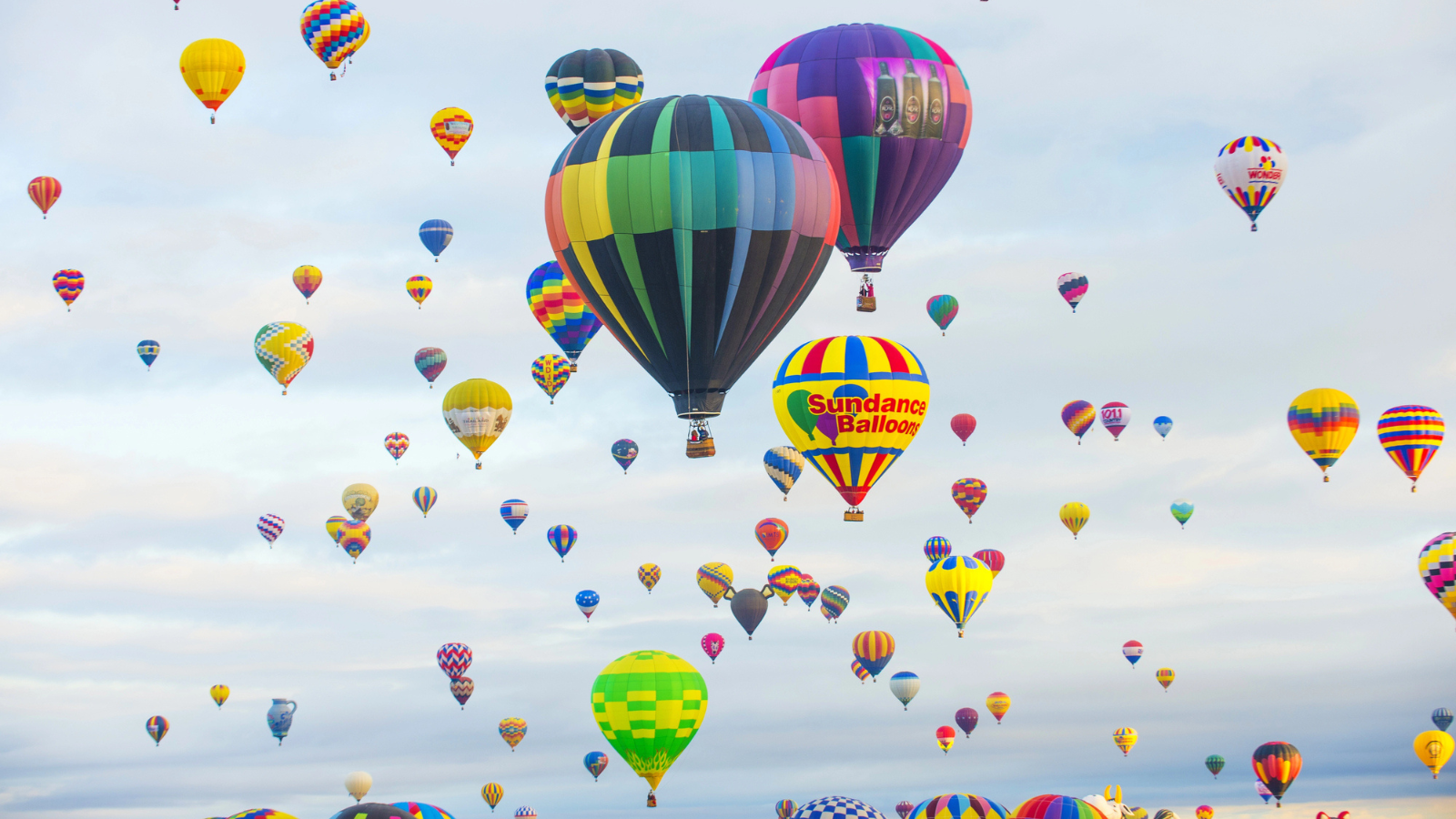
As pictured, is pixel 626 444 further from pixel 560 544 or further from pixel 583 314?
pixel 583 314

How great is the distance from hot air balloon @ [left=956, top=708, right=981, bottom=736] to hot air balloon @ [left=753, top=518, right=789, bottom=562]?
803 cm

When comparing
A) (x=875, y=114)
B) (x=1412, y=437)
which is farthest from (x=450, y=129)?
(x=1412, y=437)

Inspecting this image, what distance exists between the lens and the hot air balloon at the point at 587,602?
165 feet

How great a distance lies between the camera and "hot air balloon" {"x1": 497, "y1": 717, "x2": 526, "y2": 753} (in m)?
51.6

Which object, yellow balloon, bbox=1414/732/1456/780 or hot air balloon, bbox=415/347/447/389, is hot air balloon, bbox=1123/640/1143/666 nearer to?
yellow balloon, bbox=1414/732/1456/780

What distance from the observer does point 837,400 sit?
105 ft

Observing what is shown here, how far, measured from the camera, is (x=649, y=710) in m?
35.4

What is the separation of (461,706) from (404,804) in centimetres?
2283

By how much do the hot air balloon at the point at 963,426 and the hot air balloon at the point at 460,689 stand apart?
15.9 m

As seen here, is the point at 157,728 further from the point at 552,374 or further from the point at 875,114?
the point at 875,114

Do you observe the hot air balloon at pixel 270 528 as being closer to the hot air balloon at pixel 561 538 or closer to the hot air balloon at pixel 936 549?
the hot air balloon at pixel 561 538

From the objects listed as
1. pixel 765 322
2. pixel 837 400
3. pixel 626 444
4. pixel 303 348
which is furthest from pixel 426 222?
pixel 765 322

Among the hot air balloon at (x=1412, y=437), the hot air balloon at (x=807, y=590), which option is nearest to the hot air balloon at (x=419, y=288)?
the hot air balloon at (x=807, y=590)

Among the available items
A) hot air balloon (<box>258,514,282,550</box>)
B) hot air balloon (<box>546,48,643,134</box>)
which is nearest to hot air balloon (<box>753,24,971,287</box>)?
hot air balloon (<box>546,48,643,134</box>)
